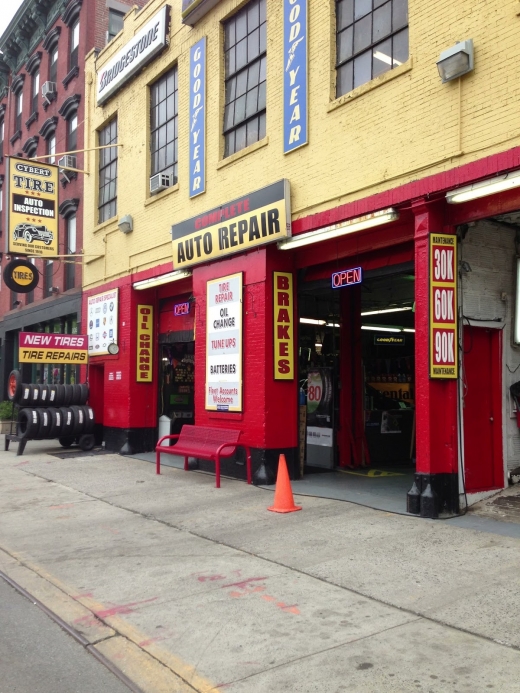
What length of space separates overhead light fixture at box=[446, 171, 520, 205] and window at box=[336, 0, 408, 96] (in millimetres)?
2373

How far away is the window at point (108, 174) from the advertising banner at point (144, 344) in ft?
9.69

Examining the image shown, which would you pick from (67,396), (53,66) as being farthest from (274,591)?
(53,66)

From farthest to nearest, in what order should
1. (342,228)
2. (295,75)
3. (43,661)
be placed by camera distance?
1. (295,75)
2. (342,228)
3. (43,661)

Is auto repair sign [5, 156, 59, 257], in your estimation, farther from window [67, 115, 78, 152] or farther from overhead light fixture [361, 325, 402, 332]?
overhead light fixture [361, 325, 402, 332]

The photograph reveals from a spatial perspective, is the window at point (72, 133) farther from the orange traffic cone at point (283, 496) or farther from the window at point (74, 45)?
the orange traffic cone at point (283, 496)

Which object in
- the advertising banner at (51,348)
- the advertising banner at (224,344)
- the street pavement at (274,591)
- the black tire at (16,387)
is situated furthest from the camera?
the advertising banner at (51,348)

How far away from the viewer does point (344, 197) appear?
9.73m

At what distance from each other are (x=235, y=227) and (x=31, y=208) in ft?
26.0

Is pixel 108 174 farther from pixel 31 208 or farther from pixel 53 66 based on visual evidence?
pixel 53 66

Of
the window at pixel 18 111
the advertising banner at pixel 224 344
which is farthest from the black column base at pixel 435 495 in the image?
the window at pixel 18 111

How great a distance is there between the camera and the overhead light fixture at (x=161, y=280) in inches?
536

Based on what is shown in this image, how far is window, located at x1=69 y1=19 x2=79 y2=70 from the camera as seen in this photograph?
20734 mm

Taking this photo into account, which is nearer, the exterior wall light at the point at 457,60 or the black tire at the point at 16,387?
the exterior wall light at the point at 457,60

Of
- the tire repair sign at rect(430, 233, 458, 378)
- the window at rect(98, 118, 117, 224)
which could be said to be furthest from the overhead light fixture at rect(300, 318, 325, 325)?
the window at rect(98, 118, 117, 224)
